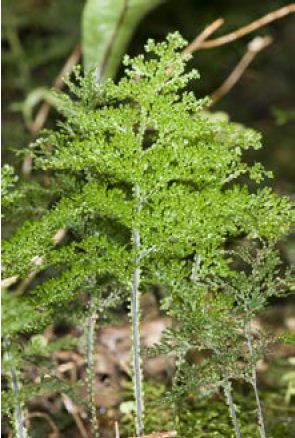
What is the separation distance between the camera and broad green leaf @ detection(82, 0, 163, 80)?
2.31m

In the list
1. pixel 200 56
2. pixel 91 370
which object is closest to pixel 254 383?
pixel 91 370

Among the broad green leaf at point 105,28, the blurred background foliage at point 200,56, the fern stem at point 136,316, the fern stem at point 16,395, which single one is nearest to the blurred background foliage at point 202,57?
the blurred background foliage at point 200,56

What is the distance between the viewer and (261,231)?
127 centimetres

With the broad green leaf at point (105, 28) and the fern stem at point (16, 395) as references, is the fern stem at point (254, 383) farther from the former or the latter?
the broad green leaf at point (105, 28)

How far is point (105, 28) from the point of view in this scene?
2.35 metres

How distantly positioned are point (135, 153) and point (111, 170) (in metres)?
0.06

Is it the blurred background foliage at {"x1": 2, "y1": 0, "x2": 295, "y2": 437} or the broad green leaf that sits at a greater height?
the blurred background foliage at {"x1": 2, "y1": 0, "x2": 295, "y2": 437}

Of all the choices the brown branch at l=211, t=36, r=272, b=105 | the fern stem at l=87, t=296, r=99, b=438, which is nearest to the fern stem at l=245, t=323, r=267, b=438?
the fern stem at l=87, t=296, r=99, b=438

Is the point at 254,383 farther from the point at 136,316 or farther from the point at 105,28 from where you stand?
the point at 105,28

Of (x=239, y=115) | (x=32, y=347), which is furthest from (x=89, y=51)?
(x=239, y=115)

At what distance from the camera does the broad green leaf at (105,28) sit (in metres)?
2.31

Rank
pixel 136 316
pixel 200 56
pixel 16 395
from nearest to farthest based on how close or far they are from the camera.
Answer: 1. pixel 16 395
2. pixel 136 316
3. pixel 200 56

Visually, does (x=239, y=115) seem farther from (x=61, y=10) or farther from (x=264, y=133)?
(x=61, y=10)

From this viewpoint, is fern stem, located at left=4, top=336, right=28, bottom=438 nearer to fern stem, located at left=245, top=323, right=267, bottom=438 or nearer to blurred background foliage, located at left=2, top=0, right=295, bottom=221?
fern stem, located at left=245, top=323, right=267, bottom=438
